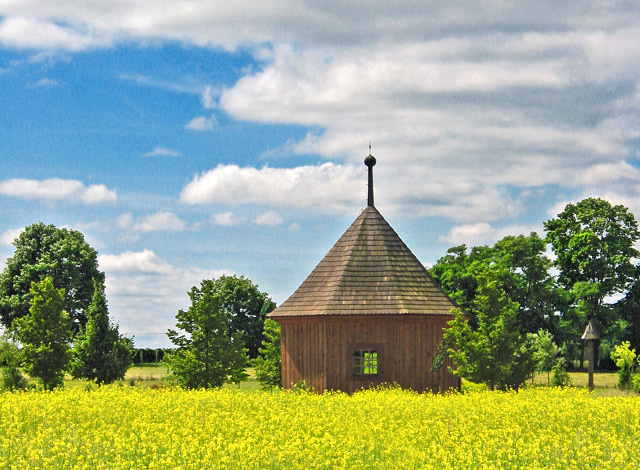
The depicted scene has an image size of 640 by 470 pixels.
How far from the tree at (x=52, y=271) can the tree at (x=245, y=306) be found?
A: 13.1m

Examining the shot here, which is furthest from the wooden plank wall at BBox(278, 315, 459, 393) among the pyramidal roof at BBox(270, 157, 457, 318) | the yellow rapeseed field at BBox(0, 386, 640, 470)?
the yellow rapeseed field at BBox(0, 386, 640, 470)

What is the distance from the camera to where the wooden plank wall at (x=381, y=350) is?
1251 inches

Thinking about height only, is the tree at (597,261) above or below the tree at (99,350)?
above

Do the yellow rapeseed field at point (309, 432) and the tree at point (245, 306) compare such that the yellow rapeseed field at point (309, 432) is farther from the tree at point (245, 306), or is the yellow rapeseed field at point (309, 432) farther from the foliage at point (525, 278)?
the tree at point (245, 306)

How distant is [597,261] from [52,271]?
39.0 meters

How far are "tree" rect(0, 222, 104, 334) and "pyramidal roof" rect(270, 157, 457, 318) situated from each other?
102 feet

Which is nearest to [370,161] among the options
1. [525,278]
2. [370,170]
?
[370,170]

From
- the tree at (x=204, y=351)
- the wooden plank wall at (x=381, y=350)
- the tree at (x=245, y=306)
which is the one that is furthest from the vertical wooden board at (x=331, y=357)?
the tree at (x=245, y=306)

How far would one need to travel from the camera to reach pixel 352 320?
1260 inches

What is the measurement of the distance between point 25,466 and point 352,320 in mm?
19180

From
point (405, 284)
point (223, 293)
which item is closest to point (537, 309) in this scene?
point (223, 293)

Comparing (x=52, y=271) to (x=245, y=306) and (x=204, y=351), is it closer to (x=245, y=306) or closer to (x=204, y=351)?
(x=245, y=306)

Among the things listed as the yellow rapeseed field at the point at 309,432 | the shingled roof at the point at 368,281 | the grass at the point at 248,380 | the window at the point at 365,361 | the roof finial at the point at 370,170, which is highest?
the roof finial at the point at 370,170

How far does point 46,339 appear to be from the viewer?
3794 cm
